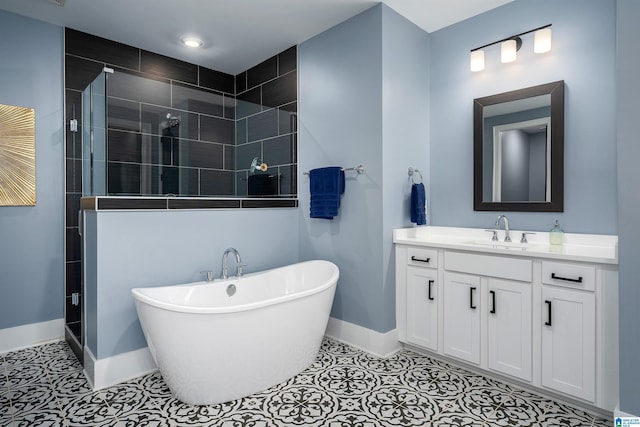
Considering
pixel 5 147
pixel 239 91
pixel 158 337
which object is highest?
pixel 239 91

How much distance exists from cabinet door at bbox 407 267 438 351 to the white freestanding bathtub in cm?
64

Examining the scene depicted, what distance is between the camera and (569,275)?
1.96 meters

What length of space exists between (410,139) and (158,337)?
7.25ft

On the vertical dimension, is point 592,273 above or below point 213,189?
below

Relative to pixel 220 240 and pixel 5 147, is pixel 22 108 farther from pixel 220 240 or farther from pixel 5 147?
pixel 220 240

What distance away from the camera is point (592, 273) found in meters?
1.89

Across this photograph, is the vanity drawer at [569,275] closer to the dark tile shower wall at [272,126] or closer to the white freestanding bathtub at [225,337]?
the white freestanding bathtub at [225,337]

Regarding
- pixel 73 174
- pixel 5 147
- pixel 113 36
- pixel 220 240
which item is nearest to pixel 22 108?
pixel 5 147

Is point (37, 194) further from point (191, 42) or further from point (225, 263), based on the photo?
point (191, 42)

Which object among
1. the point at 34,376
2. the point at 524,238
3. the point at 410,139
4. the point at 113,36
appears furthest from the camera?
the point at 113,36

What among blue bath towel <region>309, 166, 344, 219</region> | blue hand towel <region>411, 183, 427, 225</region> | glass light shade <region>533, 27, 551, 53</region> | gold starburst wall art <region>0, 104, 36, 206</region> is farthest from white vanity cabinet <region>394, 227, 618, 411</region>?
gold starburst wall art <region>0, 104, 36, 206</region>

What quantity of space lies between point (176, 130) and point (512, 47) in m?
2.63

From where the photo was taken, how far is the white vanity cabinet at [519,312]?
1.88m

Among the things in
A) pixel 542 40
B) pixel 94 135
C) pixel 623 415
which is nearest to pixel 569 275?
pixel 623 415
